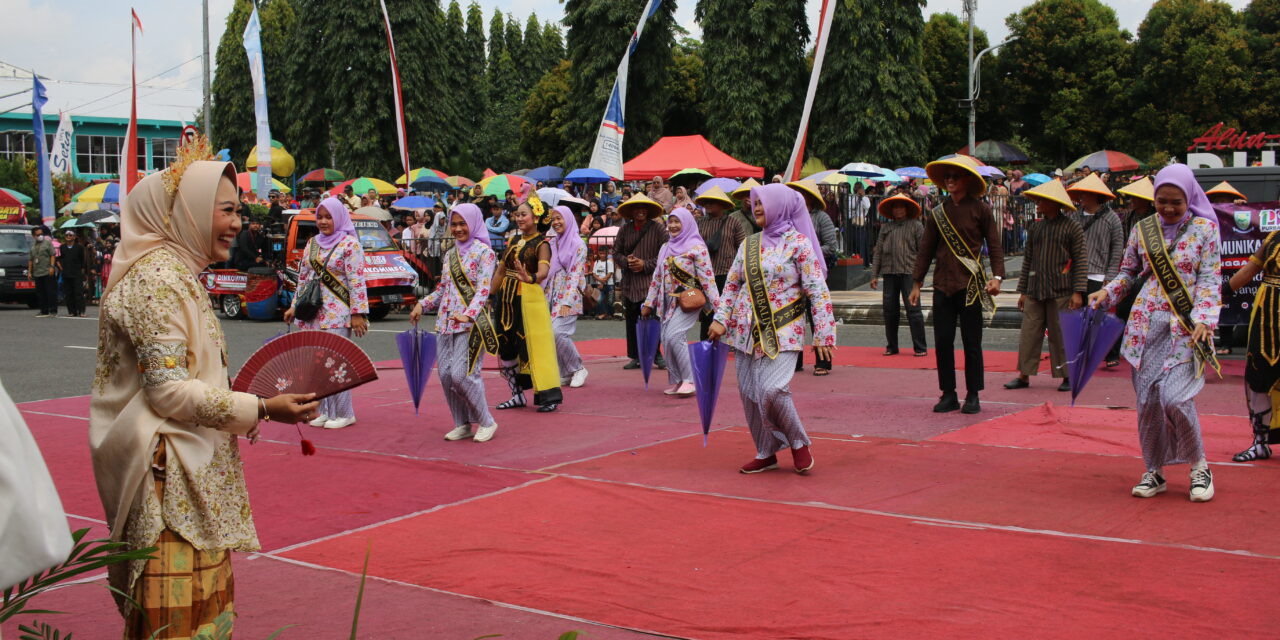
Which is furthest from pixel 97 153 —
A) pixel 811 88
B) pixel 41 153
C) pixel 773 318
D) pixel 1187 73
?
pixel 773 318

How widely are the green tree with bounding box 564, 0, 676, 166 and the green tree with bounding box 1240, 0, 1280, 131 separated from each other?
20.0 meters

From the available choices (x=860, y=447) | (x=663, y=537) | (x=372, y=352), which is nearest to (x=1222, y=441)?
(x=860, y=447)

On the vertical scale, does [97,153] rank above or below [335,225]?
above

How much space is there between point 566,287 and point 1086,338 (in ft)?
18.2

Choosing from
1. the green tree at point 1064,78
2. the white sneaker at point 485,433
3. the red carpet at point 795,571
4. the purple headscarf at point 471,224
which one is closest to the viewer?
the red carpet at point 795,571

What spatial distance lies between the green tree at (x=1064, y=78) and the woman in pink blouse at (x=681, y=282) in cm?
3642

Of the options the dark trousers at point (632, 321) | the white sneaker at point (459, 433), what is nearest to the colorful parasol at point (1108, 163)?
the dark trousers at point (632, 321)

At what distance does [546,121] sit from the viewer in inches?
2251

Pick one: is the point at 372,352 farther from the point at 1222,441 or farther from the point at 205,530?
the point at 205,530

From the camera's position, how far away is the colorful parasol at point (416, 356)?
30.9 feet

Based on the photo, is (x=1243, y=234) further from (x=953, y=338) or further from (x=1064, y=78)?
(x=1064, y=78)

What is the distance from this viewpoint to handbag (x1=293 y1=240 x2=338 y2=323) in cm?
971

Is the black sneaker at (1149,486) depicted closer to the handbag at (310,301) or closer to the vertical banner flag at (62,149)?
the handbag at (310,301)

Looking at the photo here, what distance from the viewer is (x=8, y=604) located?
2307 mm
